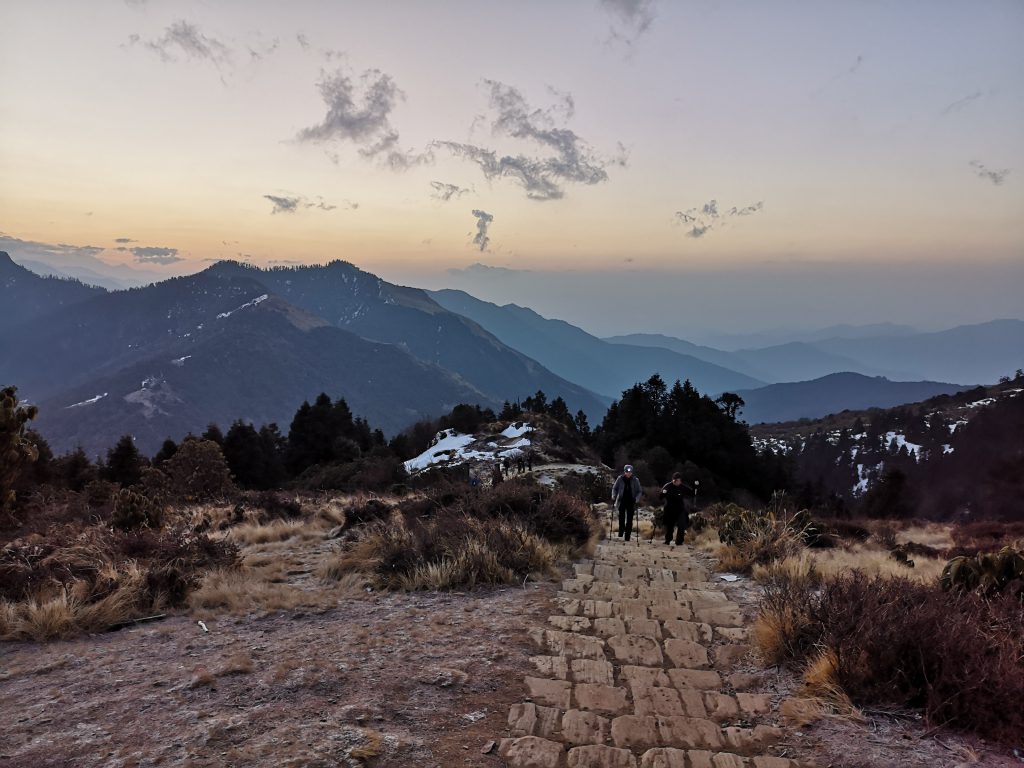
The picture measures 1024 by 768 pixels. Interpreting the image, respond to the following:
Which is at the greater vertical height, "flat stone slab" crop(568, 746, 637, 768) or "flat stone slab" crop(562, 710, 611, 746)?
"flat stone slab" crop(568, 746, 637, 768)

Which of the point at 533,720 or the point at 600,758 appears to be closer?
the point at 600,758

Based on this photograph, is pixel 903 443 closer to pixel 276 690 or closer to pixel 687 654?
pixel 687 654

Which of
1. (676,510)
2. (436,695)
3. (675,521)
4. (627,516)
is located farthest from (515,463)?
(436,695)

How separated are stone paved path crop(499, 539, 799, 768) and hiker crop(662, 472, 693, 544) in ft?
17.0

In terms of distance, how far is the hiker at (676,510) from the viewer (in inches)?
502

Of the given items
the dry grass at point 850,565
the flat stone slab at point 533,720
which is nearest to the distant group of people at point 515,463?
the dry grass at point 850,565

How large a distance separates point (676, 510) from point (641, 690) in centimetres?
866

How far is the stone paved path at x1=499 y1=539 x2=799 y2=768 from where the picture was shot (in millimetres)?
3750

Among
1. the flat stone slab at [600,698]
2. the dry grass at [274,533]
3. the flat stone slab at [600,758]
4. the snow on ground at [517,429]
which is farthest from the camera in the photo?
the snow on ground at [517,429]

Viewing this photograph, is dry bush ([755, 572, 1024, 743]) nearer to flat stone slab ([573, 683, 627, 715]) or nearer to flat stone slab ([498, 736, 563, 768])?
flat stone slab ([573, 683, 627, 715])

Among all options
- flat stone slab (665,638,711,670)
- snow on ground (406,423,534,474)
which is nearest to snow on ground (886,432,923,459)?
snow on ground (406,423,534,474)

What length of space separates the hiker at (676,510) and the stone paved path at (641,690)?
5.18 metres

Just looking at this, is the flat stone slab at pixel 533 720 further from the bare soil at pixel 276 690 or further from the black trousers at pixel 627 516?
the black trousers at pixel 627 516

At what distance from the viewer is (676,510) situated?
1289cm
